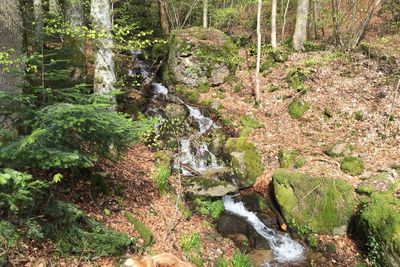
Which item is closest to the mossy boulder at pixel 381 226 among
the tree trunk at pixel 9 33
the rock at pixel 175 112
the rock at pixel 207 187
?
the rock at pixel 207 187

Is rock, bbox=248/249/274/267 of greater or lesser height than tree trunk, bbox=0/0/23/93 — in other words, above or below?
below

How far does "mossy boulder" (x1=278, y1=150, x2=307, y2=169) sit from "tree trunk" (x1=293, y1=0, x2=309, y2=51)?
27.5 feet

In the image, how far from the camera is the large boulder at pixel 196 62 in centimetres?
1491

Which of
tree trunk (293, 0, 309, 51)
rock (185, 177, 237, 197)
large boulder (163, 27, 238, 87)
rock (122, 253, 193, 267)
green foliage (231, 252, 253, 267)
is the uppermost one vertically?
tree trunk (293, 0, 309, 51)

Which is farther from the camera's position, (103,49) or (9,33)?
(103,49)

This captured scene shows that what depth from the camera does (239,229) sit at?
785cm

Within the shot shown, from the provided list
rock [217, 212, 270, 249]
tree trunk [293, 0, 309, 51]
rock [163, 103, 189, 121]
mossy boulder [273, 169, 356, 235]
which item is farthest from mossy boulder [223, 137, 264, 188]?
tree trunk [293, 0, 309, 51]

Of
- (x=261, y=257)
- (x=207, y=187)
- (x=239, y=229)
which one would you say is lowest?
(x=261, y=257)

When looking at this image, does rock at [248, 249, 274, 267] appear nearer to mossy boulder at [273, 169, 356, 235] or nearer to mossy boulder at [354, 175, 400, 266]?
mossy boulder at [273, 169, 356, 235]

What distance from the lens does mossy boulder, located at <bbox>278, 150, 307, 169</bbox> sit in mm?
9711

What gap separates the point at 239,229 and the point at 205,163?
299 centimetres

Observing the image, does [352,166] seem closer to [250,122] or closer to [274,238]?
[274,238]

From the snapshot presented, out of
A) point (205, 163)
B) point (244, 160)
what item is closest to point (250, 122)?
point (244, 160)

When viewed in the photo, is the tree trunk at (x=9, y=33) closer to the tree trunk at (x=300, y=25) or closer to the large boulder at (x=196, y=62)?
the large boulder at (x=196, y=62)
